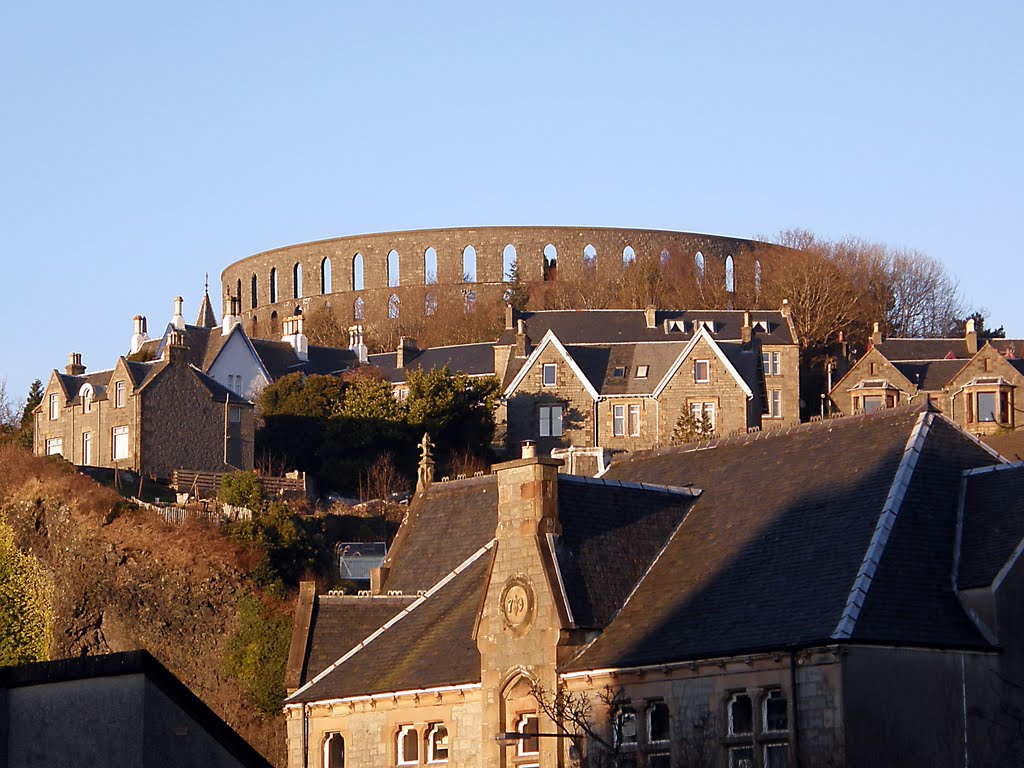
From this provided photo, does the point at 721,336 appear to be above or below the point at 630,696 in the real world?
above

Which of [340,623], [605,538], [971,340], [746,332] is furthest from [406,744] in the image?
[971,340]

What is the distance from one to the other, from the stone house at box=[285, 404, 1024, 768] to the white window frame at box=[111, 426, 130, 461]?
39875 mm

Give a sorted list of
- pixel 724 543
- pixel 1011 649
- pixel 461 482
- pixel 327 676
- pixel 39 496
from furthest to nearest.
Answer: pixel 39 496 < pixel 461 482 < pixel 327 676 < pixel 724 543 < pixel 1011 649

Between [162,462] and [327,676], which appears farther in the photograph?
[162,462]

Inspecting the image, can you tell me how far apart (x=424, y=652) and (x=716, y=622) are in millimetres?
6980

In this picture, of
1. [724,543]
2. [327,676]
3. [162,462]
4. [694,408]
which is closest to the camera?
[724,543]

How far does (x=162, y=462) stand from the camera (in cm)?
7794

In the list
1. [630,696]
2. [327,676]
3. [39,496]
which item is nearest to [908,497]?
[630,696]

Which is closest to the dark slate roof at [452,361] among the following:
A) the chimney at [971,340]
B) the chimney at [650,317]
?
the chimney at [650,317]

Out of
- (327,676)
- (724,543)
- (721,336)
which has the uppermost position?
(721,336)

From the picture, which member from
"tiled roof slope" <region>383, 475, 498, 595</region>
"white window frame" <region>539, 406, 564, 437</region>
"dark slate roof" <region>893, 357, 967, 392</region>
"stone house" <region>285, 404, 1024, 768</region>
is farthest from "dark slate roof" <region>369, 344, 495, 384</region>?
"stone house" <region>285, 404, 1024, 768</region>

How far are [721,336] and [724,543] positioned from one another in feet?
207

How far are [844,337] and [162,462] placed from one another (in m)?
43.2

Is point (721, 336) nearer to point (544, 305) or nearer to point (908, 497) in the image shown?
point (544, 305)
